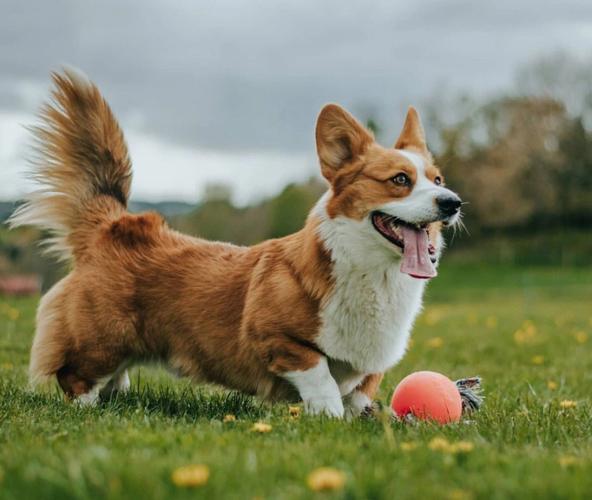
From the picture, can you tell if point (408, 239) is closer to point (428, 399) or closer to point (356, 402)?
point (428, 399)

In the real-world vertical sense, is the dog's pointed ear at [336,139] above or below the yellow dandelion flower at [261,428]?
above

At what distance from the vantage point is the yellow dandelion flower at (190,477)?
2309 millimetres

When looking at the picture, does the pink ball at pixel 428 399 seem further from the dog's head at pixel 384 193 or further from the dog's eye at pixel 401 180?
the dog's eye at pixel 401 180

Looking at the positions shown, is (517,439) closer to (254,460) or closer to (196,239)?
(254,460)

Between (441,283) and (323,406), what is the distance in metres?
32.3

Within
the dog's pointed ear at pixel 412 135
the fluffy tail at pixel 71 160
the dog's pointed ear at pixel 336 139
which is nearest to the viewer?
the dog's pointed ear at pixel 336 139

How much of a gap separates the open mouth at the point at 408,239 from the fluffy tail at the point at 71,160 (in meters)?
1.96

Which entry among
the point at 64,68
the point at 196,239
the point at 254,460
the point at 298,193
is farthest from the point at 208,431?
the point at 298,193

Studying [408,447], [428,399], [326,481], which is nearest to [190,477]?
[326,481]

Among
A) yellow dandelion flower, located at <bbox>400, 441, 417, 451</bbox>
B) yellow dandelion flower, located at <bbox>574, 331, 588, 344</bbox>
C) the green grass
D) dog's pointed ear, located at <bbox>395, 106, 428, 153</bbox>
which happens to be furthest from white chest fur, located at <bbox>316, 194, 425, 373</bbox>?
yellow dandelion flower, located at <bbox>574, 331, 588, 344</bbox>

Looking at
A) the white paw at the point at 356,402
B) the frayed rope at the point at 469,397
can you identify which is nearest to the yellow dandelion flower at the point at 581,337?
the frayed rope at the point at 469,397

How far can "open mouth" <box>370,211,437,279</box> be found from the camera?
14.1 feet

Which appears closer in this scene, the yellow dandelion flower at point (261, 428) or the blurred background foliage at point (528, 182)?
the yellow dandelion flower at point (261, 428)

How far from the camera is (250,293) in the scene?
182 inches
